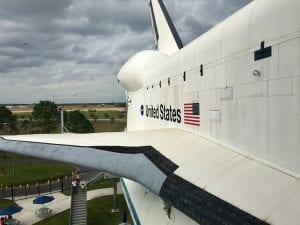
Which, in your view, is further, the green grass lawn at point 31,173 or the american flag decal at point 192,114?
the green grass lawn at point 31,173

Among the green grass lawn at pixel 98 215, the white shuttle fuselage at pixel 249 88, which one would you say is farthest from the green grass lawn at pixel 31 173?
the white shuttle fuselage at pixel 249 88

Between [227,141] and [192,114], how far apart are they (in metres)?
1.70

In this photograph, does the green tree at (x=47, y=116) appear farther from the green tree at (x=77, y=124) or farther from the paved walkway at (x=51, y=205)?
the paved walkway at (x=51, y=205)

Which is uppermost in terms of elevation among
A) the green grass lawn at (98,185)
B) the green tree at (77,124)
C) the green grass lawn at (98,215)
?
the green tree at (77,124)

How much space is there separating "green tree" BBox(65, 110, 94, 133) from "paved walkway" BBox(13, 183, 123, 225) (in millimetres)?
26592

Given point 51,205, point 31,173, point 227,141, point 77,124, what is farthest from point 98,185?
point 77,124

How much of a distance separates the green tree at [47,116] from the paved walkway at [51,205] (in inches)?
1106

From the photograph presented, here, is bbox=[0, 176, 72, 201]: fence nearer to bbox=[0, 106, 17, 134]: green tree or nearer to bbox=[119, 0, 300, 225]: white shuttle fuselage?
bbox=[119, 0, 300, 225]: white shuttle fuselage

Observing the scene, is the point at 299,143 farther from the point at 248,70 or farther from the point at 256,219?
the point at 248,70

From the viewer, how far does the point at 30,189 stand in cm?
1702

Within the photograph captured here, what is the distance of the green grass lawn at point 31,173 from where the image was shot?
744 inches

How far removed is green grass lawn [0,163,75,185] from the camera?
744 inches

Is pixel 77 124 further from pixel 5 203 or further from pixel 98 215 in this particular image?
pixel 98 215

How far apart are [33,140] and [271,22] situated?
617 centimetres
